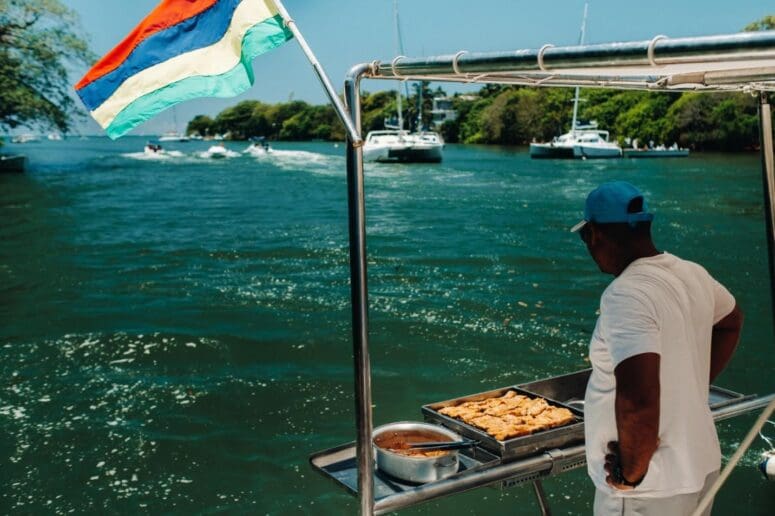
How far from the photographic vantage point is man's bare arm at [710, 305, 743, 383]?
2.99 meters

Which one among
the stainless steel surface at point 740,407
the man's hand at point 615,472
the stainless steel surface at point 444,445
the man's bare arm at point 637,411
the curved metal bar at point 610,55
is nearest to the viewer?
the curved metal bar at point 610,55

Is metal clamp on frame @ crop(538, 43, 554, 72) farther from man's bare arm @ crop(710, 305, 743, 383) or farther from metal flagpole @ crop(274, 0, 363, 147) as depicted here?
man's bare arm @ crop(710, 305, 743, 383)

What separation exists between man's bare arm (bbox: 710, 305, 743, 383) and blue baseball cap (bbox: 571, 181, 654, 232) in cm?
58

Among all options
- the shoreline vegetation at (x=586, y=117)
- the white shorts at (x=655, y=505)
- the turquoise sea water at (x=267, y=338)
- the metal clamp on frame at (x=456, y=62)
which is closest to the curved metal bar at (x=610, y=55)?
the metal clamp on frame at (x=456, y=62)

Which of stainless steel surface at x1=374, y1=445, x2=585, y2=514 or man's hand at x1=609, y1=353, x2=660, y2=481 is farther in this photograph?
stainless steel surface at x1=374, y1=445, x2=585, y2=514

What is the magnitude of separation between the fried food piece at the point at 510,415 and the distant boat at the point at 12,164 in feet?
169

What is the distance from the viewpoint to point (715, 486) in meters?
2.72

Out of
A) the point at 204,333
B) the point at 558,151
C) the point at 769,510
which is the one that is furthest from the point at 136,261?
the point at 558,151

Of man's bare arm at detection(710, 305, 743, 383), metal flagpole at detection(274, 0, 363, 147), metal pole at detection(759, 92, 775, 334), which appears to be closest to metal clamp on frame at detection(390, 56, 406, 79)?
metal flagpole at detection(274, 0, 363, 147)

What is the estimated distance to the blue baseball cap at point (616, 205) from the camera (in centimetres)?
267

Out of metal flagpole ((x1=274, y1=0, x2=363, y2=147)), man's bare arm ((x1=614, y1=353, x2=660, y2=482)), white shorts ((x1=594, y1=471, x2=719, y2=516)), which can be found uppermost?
metal flagpole ((x1=274, y1=0, x2=363, y2=147))

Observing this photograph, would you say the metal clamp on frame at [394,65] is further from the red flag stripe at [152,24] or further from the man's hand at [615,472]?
the man's hand at [615,472]

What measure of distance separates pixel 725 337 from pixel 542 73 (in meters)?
1.20

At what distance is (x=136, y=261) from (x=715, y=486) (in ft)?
65.1
